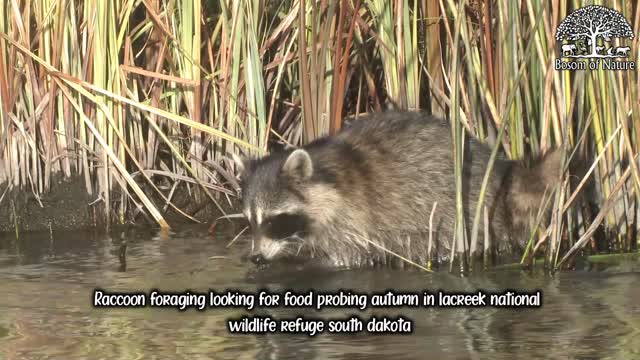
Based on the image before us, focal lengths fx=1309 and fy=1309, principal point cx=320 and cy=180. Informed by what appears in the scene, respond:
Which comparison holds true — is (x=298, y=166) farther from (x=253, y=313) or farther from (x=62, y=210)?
(x=62, y=210)

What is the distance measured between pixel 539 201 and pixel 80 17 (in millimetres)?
3535

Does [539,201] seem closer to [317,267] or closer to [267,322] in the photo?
[317,267]

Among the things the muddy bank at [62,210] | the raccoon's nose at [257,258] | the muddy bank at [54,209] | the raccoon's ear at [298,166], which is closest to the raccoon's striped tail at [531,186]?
the raccoon's ear at [298,166]

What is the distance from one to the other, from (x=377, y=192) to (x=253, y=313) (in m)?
1.71

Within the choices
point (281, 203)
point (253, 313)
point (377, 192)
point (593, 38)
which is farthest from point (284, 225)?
point (593, 38)

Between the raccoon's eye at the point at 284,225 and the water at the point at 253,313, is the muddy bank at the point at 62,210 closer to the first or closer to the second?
the water at the point at 253,313

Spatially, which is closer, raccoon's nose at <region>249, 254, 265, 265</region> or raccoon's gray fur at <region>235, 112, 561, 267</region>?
raccoon's nose at <region>249, 254, 265, 265</region>

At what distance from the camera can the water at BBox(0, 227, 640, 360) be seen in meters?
6.02

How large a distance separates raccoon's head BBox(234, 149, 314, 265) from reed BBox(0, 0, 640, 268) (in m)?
0.77

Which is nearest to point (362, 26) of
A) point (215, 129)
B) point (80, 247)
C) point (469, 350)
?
point (215, 129)

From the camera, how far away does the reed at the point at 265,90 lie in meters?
7.80

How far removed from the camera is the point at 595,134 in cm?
786

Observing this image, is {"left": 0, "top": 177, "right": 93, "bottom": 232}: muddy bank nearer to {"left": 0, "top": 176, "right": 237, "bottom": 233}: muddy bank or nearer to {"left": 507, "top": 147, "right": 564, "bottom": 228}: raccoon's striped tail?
{"left": 0, "top": 176, "right": 237, "bottom": 233}: muddy bank

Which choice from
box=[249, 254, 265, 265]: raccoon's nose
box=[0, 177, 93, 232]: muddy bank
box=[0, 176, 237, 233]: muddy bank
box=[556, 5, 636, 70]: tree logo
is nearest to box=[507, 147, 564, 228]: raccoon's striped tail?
box=[556, 5, 636, 70]: tree logo
